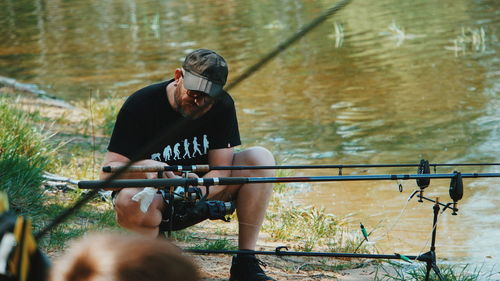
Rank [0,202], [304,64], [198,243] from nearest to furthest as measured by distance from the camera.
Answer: [0,202] < [198,243] < [304,64]

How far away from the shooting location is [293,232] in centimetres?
475

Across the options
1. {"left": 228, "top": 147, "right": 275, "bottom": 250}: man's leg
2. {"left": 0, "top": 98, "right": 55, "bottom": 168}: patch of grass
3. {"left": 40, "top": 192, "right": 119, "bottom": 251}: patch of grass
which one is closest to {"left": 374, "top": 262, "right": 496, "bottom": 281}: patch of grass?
{"left": 228, "top": 147, "right": 275, "bottom": 250}: man's leg

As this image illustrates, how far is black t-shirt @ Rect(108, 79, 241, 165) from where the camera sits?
3502 millimetres

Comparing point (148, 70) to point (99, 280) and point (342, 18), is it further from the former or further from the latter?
point (99, 280)

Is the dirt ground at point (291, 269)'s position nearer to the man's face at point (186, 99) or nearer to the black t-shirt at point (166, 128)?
the black t-shirt at point (166, 128)

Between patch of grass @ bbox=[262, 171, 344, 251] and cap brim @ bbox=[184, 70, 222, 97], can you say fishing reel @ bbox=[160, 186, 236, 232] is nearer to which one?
cap brim @ bbox=[184, 70, 222, 97]

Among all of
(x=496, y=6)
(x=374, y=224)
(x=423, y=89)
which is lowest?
(x=374, y=224)

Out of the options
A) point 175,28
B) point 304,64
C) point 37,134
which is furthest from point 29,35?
point 37,134

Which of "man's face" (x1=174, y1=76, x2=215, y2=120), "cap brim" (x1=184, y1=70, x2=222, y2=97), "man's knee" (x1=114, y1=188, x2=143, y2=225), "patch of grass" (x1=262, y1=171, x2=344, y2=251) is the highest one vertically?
"cap brim" (x1=184, y1=70, x2=222, y2=97)

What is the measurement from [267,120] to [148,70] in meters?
4.31

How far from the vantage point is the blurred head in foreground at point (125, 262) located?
1041 mm

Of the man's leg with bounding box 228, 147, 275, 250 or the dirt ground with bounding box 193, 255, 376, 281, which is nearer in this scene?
the man's leg with bounding box 228, 147, 275, 250

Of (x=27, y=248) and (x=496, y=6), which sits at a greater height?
(x=496, y=6)

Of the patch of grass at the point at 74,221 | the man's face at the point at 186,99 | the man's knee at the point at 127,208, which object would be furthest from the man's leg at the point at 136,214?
the patch of grass at the point at 74,221
